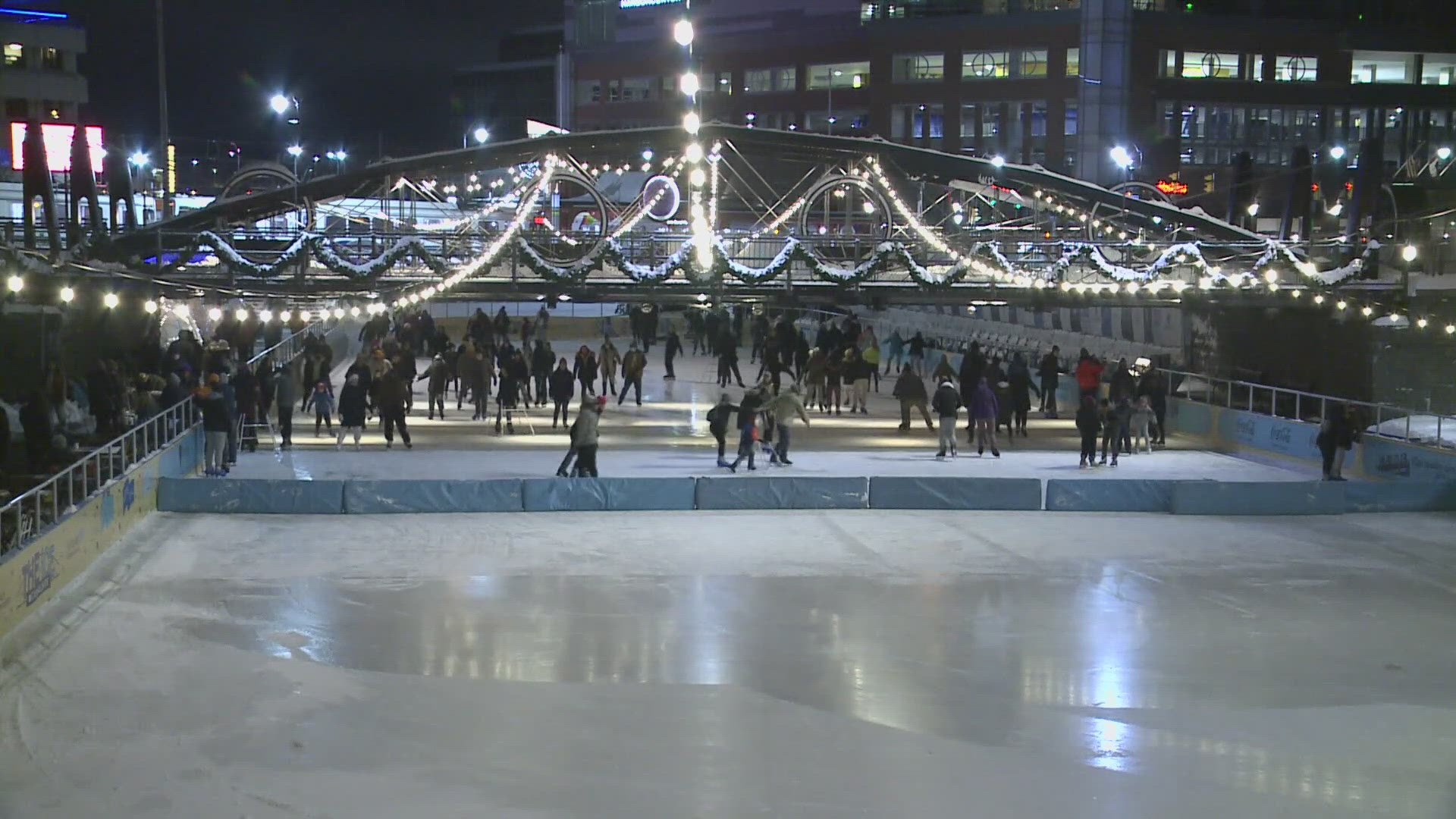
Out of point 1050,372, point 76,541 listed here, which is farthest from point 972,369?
point 76,541

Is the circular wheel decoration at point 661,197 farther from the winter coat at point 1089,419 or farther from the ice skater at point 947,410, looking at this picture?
the winter coat at point 1089,419

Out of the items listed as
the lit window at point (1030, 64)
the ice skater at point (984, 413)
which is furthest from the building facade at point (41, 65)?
the ice skater at point (984, 413)

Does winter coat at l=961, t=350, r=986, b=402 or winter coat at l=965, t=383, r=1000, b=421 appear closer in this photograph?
winter coat at l=965, t=383, r=1000, b=421

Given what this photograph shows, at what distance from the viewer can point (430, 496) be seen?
60.6 feet

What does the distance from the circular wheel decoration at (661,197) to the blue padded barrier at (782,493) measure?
11.6 metres

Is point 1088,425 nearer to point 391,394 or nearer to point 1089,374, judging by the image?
point 1089,374

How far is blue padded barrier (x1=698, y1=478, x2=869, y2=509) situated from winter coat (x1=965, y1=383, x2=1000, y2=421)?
5.05 meters

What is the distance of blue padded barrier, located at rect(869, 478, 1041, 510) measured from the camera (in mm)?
19297

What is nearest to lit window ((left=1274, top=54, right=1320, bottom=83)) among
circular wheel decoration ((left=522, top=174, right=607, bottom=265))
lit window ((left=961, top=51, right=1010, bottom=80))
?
lit window ((left=961, top=51, right=1010, bottom=80))

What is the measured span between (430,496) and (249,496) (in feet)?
7.14

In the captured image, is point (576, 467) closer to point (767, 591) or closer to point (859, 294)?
point (767, 591)

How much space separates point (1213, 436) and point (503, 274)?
14.4 metres

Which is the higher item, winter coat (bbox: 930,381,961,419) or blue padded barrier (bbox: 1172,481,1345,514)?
winter coat (bbox: 930,381,961,419)

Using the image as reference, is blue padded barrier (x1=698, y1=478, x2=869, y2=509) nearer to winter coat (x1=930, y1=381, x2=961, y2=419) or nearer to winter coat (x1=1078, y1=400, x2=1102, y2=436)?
winter coat (x1=930, y1=381, x2=961, y2=419)
